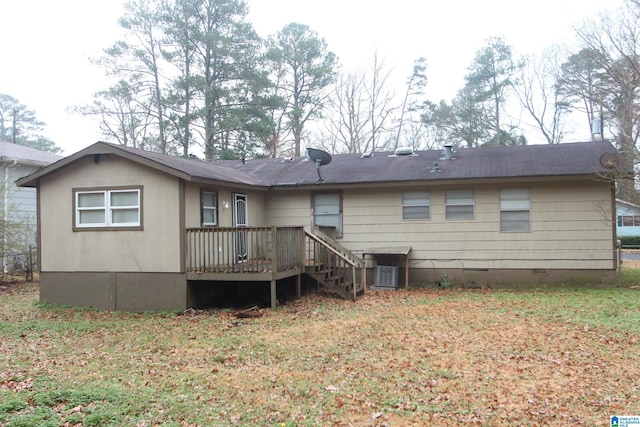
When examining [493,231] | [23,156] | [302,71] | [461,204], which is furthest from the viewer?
[302,71]

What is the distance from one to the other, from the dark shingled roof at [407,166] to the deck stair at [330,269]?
2.46 metres

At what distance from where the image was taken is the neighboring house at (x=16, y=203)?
14.1 m

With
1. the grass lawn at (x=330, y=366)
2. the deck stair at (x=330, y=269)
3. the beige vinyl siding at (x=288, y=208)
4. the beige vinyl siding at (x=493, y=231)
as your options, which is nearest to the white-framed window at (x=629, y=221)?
the beige vinyl siding at (x=493, y=231)

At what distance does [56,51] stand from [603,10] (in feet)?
85.7

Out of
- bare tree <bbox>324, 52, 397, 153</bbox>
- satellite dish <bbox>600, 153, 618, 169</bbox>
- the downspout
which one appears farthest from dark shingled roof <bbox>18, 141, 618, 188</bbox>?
bare tree <bbox>324, 52, 397, 153</bbox>

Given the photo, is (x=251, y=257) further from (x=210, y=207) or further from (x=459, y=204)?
(x=459, y=204)

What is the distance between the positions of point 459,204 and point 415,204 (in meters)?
1.17

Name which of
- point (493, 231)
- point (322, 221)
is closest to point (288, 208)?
point (322, 221)

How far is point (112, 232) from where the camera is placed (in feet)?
32.8

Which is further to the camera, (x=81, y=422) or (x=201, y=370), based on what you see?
(x=201, y=370)

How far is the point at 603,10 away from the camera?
11930 mm

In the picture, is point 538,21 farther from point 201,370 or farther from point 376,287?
point 201,370

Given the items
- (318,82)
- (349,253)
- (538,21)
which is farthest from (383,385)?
(318,82)

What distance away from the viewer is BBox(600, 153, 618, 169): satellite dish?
11.0 m
